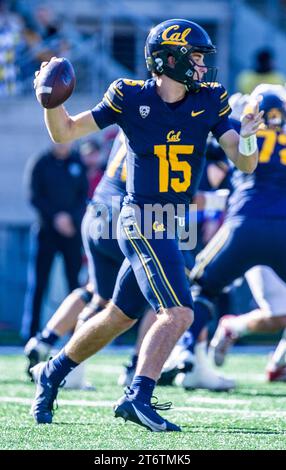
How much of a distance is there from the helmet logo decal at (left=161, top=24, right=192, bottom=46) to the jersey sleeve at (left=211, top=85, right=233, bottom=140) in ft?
0.88

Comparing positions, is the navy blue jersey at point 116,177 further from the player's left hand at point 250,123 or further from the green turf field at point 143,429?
the player's left hand at point 250,123

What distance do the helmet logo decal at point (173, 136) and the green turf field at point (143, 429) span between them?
1.26 meters

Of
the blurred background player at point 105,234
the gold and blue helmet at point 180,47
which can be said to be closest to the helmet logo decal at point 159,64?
the gold and blue helmet at point 180,47

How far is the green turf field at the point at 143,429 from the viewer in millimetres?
4730

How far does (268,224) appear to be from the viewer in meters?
6.58

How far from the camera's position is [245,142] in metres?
5.29

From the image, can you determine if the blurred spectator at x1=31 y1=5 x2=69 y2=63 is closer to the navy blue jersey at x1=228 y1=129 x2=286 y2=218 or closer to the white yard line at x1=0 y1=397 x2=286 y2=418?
the navy blue jersey at x1=228 y1=129 x2=286 y2=218

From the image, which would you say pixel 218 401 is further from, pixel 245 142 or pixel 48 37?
pixel 48 37

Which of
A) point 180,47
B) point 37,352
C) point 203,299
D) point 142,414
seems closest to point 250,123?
point 180,47

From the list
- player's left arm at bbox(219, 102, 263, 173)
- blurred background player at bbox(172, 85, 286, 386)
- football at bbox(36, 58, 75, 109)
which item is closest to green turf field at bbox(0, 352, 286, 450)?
blurred background player at bbox(172, 85, 286, 386)

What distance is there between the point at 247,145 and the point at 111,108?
62 cm
